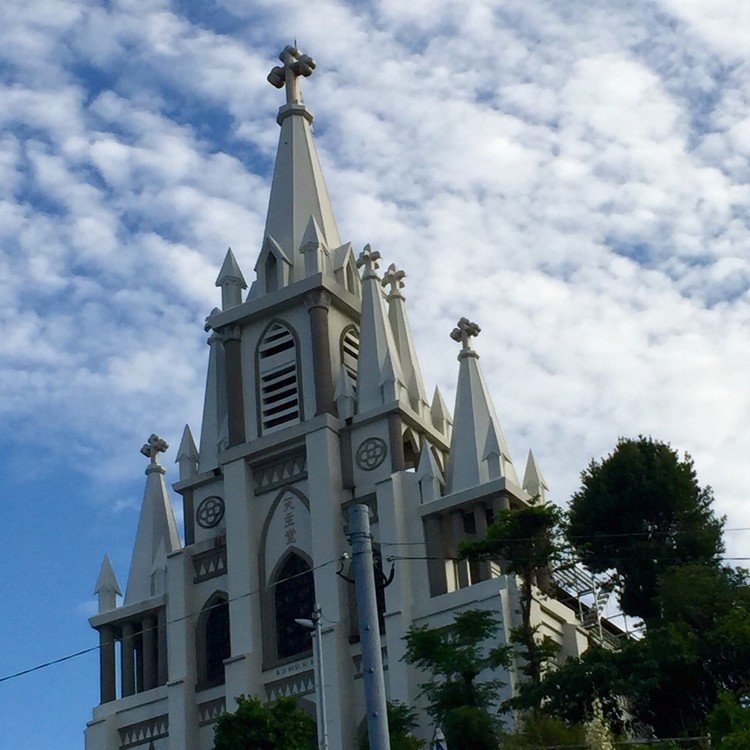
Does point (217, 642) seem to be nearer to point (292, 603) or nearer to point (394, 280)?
point (292, 603)

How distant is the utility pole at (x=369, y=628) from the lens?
18.4 m

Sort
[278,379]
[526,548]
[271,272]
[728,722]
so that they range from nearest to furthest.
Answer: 1. [728,722]
2. [526,548]
3. [278,379]
4. [271,272]

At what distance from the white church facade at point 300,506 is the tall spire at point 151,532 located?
0.07 metres

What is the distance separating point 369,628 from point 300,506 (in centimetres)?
2870

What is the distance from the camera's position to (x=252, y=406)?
50.0 meters

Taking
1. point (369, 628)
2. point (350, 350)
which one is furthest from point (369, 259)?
point (369, 628)

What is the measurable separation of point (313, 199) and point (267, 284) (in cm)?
403

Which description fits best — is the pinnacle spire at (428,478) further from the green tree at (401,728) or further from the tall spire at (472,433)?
the green tree at (401,728)

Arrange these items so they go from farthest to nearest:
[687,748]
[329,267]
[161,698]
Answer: [329,267] → [161,698] → [687,748]

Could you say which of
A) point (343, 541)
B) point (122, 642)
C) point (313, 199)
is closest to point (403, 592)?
point (343, 541)

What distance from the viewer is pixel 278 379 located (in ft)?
165

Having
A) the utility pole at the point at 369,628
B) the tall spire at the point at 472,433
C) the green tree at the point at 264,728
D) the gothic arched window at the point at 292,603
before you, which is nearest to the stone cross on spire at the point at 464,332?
the tall spire at the point at 472,433

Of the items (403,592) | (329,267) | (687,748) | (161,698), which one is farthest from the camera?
(329,267)

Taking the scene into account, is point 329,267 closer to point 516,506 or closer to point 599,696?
point 516,506
